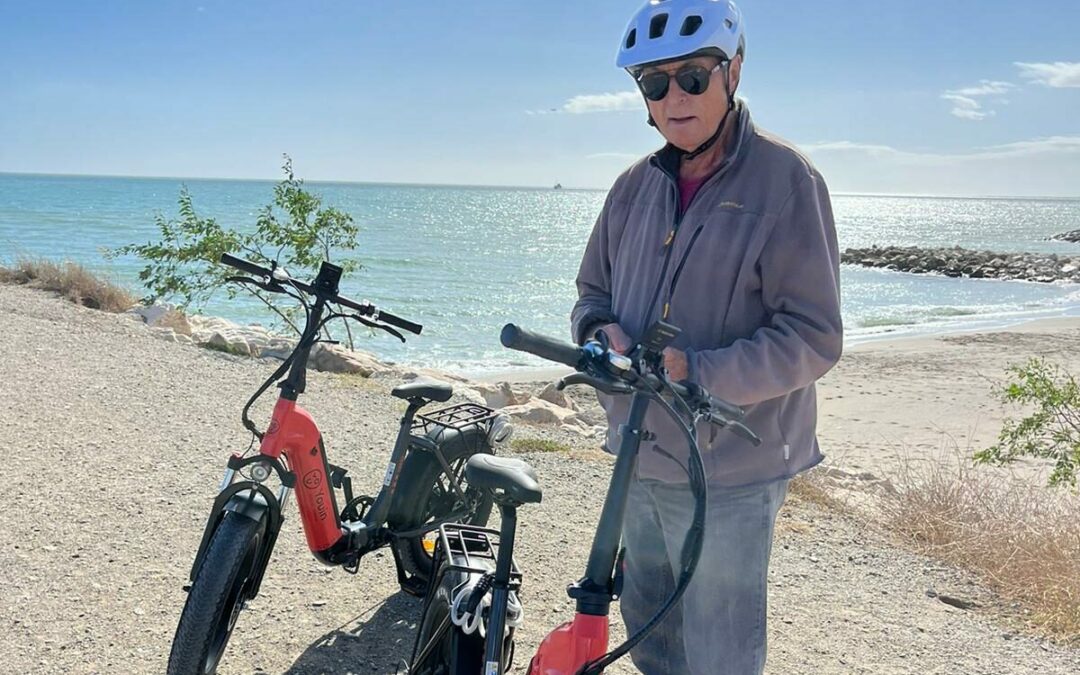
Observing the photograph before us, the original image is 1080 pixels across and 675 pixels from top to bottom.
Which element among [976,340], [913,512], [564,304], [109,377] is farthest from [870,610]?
[564,304]

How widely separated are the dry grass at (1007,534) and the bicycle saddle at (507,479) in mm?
3301

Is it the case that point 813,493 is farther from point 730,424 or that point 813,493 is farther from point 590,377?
point 590,377

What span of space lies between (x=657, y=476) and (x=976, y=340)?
837 inches

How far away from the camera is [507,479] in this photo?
236 centimetres

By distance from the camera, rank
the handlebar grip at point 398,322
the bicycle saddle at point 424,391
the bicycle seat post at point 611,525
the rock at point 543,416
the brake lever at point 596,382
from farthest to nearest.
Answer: the rock at point 543,416 < the bicycle saddle at point 424,391 < the handlebar grip at point 398,322 < the bicycle seat post at point 611,525 < the brake lever at point 596,382

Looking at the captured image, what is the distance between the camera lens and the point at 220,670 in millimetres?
3732

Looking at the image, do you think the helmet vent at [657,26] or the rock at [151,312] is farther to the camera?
the rock at [151,312]

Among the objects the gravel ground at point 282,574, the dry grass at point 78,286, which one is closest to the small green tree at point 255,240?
the dry grass at point 78,286

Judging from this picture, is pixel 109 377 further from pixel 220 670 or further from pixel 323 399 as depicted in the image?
pixel 220 670

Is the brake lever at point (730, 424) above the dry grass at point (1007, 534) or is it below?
above

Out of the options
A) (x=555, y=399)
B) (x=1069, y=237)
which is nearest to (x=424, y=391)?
(x=555, y=399)

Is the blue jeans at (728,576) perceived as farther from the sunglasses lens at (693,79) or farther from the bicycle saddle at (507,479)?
the sunglasses lens at (693,79)

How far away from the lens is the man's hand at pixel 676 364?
2146mm

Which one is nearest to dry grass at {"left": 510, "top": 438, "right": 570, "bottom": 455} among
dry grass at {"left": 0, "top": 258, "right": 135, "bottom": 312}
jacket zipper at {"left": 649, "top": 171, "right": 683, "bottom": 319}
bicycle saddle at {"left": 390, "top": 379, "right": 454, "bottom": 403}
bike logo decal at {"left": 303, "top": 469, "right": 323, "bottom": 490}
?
bicycle saddle at {"left": 390, "top": 379, "right": 454, "bottom": 403}
